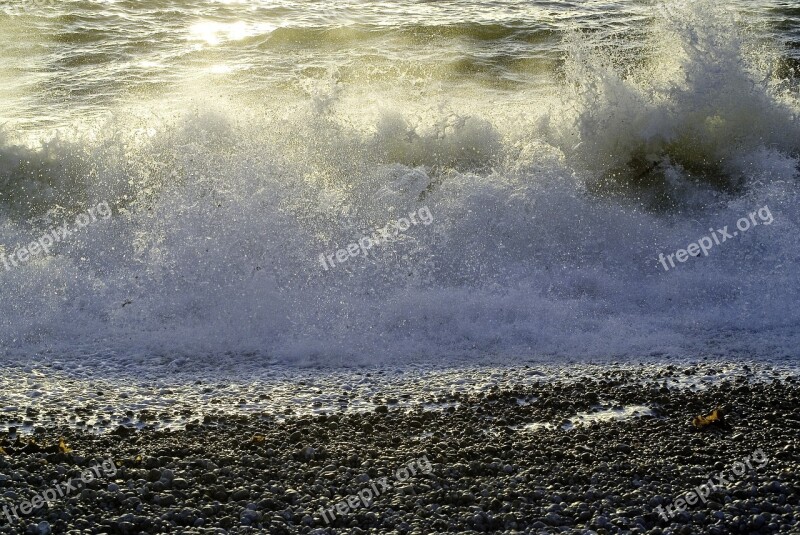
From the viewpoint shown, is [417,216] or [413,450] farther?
[417,216]

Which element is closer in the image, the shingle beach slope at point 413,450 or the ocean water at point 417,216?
the shingle beach slope at point 413,450

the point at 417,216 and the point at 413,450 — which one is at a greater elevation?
the point at 417,216

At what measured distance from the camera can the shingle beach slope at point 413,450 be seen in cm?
414

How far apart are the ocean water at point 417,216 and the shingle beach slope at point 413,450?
27.2 inches

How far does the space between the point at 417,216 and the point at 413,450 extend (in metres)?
4.08

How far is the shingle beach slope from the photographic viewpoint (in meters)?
4.14

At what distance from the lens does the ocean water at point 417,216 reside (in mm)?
7102

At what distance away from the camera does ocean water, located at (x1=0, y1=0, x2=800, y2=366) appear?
7102mm

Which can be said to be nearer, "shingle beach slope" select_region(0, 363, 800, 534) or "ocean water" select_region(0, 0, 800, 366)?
"shingle beach slope" select_region(0, 363, 800, 534)

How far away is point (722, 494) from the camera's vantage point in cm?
431

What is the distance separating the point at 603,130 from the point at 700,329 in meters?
3.52

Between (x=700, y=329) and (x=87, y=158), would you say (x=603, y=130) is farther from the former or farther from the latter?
(x=87, y=158)

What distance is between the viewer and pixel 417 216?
8.62 metres

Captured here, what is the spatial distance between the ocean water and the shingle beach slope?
69 cm
